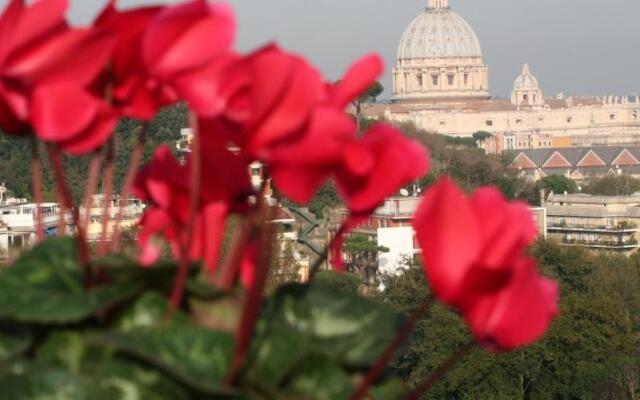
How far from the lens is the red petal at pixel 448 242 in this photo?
3.90 feet

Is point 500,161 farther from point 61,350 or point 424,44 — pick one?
point 61,350

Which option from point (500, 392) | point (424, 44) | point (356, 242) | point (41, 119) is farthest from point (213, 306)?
point (424, 44)

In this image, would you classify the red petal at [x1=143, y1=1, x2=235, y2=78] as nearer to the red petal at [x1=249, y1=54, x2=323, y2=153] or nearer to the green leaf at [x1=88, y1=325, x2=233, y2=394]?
the red petal at [x1=249, y1=54, x2=323, y2=153]

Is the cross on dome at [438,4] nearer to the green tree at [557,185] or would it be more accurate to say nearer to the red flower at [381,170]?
the green tree at [557,185]

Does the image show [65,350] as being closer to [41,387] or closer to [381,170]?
[41,387]

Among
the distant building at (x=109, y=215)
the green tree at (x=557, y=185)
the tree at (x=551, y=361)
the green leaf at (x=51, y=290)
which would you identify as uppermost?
the green tree at (x=557, y=185)

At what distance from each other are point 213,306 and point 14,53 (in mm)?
214

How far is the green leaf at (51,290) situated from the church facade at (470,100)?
9965 centimetres

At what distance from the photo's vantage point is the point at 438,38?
10944cm

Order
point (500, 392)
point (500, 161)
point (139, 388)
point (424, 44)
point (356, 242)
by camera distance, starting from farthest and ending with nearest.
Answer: point (424, 44) < point (500, 161) < point (356, 242) < point (500, 392) < point (139, 388)

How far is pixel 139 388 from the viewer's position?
3.77 ft

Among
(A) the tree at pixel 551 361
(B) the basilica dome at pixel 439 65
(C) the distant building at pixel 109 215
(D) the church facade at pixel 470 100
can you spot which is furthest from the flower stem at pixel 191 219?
(B) the basilica dome at pixel 439 65

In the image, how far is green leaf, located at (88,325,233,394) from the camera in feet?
3.69

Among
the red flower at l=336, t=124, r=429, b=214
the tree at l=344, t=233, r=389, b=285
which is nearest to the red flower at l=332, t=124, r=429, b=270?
the red flower at l=336, t=124, r=429, b=214
